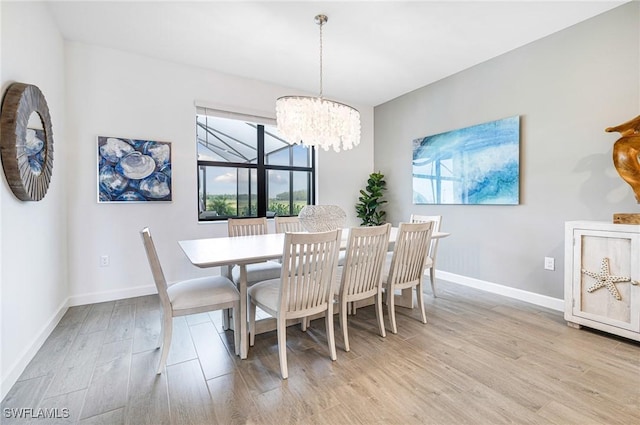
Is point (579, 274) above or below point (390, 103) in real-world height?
below

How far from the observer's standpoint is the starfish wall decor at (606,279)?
7.11ft

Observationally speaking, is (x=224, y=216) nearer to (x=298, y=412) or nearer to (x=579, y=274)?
(x=298, y=412)

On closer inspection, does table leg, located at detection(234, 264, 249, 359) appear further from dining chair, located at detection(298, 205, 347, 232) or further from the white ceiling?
the white ceiling

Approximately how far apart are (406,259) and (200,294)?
63.1 inches

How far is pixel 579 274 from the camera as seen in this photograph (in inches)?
93.0

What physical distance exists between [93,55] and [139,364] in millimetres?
3093

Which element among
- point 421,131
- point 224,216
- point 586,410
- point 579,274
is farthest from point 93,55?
point 579,274

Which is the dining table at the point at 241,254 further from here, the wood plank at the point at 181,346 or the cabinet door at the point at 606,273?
the cabinet door at the point at 606,273

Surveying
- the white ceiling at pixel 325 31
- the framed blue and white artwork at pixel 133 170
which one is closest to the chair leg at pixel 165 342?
the framed blue and white artwork at pixel 133 170

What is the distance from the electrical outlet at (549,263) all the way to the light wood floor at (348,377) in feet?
1.69

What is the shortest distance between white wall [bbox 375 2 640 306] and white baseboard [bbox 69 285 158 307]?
374 centimetres

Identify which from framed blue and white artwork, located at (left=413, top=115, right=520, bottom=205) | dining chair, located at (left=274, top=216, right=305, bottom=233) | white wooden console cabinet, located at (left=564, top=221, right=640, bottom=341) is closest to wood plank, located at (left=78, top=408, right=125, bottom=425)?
dining chair, located at (left=274, top=216, right=305, bottom=233)

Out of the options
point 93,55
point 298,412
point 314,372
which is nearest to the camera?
point 298,412

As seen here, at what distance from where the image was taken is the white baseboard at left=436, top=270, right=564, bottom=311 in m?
2.86
